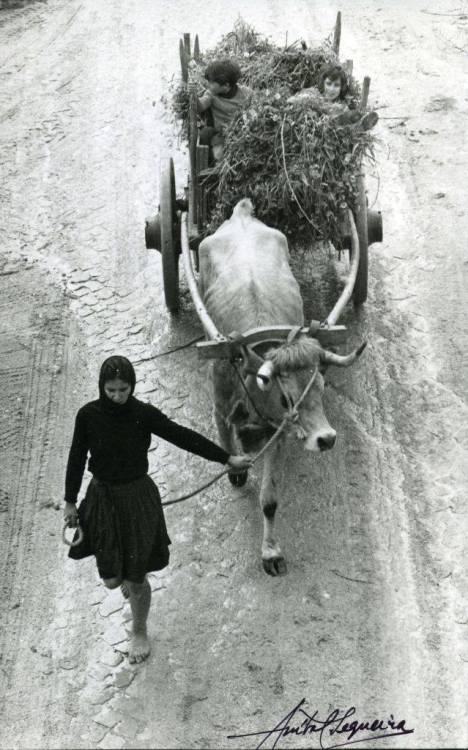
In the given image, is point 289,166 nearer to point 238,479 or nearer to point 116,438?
point 238,479

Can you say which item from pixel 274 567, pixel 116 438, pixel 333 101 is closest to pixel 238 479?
pixel 274 567

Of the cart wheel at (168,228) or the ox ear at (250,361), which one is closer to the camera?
the ox ear at (250,361)

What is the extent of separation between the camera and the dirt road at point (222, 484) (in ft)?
17.0

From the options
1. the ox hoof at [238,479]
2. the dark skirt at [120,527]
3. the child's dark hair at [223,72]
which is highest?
the child's dark hair at [223,72]

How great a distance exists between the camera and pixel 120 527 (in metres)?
4.89

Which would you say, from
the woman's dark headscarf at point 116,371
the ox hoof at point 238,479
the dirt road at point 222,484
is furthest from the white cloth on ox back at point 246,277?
the woman's dark headscarf at point 116,371

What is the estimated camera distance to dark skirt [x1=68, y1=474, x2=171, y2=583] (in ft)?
16.0

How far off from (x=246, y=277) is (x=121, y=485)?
6.34 feet

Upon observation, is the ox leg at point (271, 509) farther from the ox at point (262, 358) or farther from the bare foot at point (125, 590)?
the bare foot at point (125, 590)

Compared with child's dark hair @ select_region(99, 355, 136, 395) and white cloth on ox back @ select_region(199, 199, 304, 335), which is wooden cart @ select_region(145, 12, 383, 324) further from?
child's dark hair @ select_region(99, 355, 136, 395)

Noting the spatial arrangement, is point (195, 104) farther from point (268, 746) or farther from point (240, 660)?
point (268, 746)
